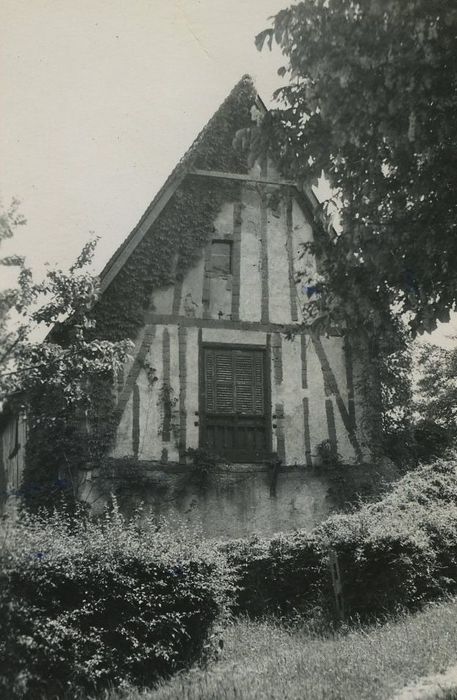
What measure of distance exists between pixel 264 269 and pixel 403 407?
421cm

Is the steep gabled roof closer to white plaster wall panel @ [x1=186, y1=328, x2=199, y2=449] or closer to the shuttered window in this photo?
white plaster wall panel @ [x1=186, y1=328, x2=199, y2=449]

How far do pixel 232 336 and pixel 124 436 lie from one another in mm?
3070

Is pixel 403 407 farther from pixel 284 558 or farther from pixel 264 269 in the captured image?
pixel 284 558

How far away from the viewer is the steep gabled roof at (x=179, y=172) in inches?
567

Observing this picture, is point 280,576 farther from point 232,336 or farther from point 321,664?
point 232,336

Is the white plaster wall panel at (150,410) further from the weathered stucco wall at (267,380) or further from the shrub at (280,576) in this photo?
the shrub at (280,576)

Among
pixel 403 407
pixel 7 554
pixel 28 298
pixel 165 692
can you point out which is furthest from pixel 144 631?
pixel 403 407

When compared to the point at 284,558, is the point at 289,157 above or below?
above

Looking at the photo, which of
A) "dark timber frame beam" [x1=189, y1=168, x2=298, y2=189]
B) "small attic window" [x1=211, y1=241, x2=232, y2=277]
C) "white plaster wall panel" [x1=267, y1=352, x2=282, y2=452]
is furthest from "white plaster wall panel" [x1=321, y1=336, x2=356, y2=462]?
"dark timber frame beam" [x1=189, y1=168, x2=298, y2=189]

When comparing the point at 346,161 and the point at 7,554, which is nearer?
the point at 7,554

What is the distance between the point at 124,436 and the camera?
13750 millimetres

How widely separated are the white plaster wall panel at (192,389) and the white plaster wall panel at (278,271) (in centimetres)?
182

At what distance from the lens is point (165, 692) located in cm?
736

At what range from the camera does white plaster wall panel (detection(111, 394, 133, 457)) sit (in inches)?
537
